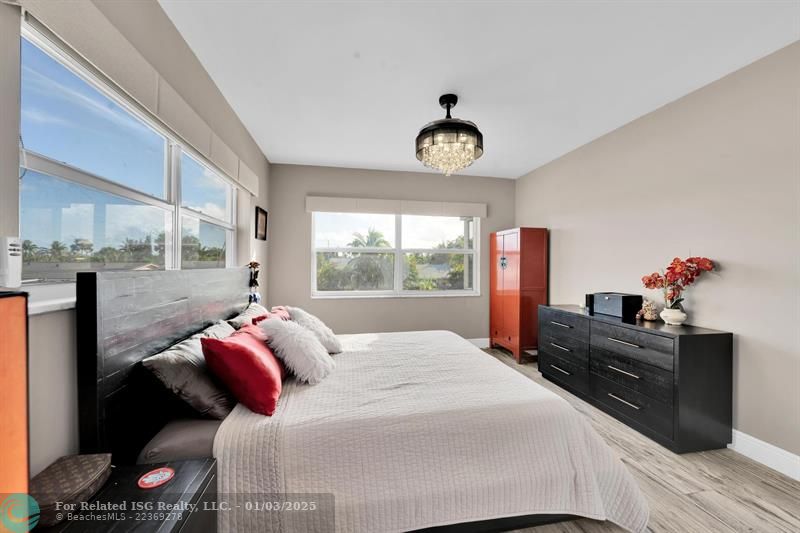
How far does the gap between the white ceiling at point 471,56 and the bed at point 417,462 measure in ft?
5.40

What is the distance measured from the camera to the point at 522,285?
4211 mm

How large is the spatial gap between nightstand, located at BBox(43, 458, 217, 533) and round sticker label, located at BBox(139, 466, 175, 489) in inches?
0.6

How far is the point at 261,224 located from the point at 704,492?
416 centimetres

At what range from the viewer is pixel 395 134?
3.31m

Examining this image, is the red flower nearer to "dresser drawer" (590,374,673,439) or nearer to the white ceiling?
"dresser drawer" (590,374,673,439)

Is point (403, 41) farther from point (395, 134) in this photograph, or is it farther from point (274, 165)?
point (274, 165)

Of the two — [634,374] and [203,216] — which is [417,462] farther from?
[203,216]

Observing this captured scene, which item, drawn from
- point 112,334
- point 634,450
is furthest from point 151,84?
point 634,450

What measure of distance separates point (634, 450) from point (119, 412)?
2905mm

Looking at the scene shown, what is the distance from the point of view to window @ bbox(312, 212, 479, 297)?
4.55m

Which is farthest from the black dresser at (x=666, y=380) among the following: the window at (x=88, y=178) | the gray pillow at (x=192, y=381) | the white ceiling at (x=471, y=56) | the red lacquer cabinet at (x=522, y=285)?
the window at (x=88, y=178)

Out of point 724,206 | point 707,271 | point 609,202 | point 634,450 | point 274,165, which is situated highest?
point 274,165

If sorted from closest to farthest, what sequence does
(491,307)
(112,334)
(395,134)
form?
1. (112,334)
2. (395,134)
3. (491,307)

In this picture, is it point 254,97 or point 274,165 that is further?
point 274,165
